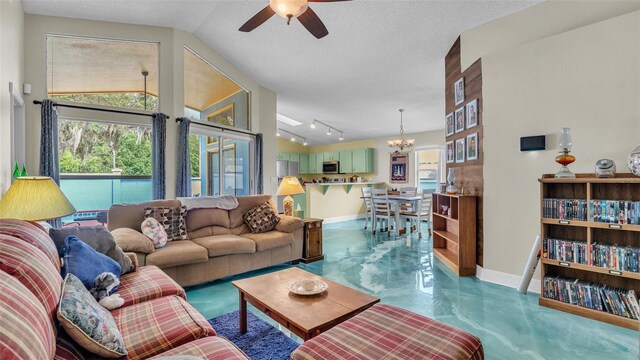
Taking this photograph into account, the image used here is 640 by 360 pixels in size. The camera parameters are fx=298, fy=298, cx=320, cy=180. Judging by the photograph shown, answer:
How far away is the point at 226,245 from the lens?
3.35 meters

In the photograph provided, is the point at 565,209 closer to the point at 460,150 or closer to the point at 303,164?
the point at 460,150

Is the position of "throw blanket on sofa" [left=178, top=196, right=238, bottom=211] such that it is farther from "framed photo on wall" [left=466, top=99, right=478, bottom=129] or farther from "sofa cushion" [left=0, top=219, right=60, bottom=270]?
"framed photo on wall" [left=466, top=99, right=478, bottom=129]

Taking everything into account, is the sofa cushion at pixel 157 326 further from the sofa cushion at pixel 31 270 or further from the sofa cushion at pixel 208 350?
the sofa cushion at pixel 31 270

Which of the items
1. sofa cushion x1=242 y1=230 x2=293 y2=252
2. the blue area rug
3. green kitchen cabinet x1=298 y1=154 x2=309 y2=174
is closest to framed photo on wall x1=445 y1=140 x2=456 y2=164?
sofa cushion x1=242 y1=230 x2=293 y2=252

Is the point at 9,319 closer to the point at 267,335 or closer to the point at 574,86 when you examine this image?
the point at 267,335

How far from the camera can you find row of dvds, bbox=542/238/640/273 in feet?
7.88

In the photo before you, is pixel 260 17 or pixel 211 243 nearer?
pixel 260 17

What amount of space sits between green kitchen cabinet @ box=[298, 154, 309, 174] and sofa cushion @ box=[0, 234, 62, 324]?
9.72m

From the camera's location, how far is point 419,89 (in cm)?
545

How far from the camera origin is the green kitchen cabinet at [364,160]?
909 centimetres

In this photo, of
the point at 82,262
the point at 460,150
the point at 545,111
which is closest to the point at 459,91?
the point at 460,150

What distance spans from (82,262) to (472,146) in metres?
3.98

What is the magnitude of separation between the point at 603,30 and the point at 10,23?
5.39 metres

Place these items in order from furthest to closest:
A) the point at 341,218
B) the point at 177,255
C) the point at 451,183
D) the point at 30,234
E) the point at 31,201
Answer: the point at 341,218 < the point at 451,183 < the point at 177,255 < the point at 31,201 < the point at 30,234
